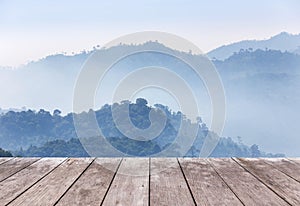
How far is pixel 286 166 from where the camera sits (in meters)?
1.38

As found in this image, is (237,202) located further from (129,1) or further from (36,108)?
(36,108)

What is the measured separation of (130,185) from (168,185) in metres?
0.13

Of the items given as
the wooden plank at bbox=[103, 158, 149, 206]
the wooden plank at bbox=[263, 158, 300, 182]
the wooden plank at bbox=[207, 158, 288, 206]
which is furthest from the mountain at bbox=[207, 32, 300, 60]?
the wooden plank at bbox=[103, 158, 149, 206]

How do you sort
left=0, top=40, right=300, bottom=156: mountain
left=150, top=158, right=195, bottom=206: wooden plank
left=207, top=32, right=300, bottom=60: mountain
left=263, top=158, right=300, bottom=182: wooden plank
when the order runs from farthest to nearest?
left=207, top=32, right=300, bottom=60: mountain, left=0, top=40, right=300, bottom=156: mountain, left=263, top=158, right=300, bottom=182: wooden plank, left=150, top=158, right=195, bottom=206: wooden plank

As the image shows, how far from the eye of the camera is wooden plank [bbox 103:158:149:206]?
93 cm

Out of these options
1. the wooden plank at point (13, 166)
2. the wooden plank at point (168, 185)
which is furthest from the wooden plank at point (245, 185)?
the wooden plank at point (13, 166)


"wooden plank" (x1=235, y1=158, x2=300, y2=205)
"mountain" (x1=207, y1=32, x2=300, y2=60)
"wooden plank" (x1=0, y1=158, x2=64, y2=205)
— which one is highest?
"mountain" (x1=207, y1=32, x2=300, y2=60)

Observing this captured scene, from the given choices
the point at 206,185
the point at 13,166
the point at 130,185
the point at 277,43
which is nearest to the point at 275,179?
the point at 206,185

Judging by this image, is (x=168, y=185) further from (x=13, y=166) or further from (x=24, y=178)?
(x=13, y=166)

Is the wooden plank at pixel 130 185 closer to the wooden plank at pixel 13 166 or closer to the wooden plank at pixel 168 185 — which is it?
the wooden plank at pixel 168 185

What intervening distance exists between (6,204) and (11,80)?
480 centimetres

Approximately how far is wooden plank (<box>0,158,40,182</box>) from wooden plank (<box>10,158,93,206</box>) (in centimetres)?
17

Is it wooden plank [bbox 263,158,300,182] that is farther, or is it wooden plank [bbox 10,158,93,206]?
wooden plank [bbox 263,158,300,182]

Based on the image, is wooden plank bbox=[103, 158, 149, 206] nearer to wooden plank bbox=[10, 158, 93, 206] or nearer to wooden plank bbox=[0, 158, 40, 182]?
wooden plank bbox=[10, 158, 93, 206]
